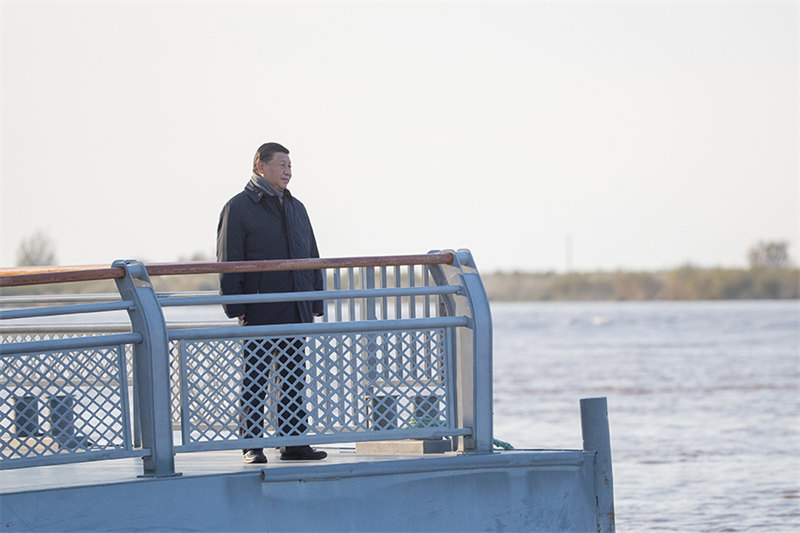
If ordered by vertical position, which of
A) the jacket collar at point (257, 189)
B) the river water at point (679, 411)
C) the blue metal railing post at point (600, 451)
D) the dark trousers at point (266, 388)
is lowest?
the river water at point (679, 411)

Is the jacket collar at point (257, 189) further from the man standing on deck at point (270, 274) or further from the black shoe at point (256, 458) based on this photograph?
the black shoe at point (256, 458)

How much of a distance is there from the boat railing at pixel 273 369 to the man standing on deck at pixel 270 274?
37 millimetres

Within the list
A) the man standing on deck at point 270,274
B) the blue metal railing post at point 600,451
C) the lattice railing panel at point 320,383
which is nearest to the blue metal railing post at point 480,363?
the lattice railing panel at point 320,383

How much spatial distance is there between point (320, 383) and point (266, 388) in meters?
0.27

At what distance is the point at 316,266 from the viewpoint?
6.43 metres

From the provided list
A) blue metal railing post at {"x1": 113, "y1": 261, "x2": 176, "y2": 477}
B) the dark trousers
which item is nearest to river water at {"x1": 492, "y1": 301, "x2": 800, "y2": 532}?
the dark trousers

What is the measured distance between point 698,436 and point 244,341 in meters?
14.2

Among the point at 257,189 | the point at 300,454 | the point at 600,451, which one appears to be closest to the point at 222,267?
the point at 257,189

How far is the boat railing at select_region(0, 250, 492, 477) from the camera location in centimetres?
605

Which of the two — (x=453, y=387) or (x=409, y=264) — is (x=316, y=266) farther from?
(x=453, y=387)

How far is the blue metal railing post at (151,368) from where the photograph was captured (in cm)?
607

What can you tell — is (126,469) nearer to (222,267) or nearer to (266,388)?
(266,388)

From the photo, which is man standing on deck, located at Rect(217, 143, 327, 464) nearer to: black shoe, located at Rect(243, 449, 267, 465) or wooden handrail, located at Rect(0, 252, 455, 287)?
black shoe, located at Rect(243, 449, 267, 465)

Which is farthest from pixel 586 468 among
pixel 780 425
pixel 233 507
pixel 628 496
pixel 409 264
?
pixel 780 425
